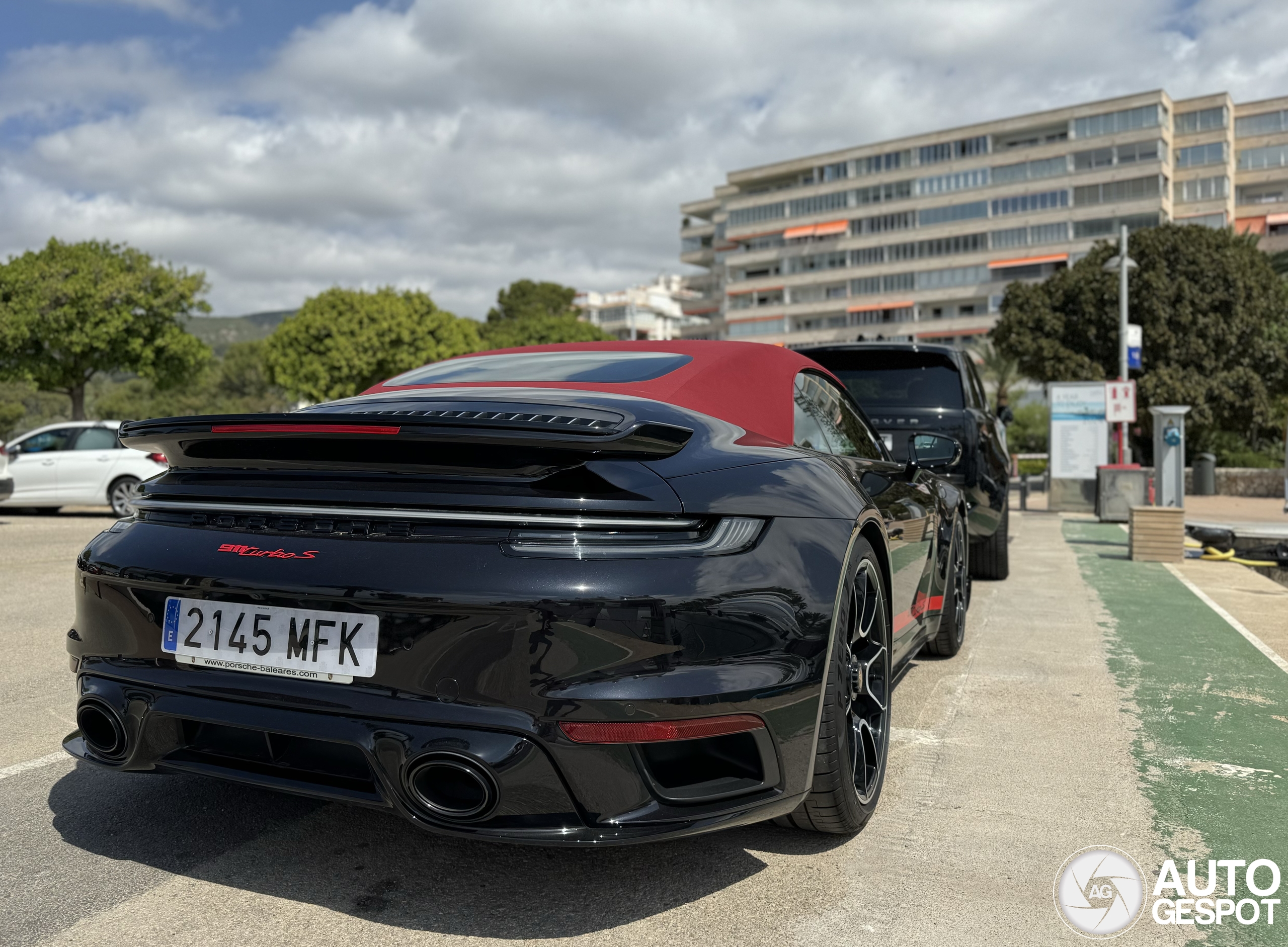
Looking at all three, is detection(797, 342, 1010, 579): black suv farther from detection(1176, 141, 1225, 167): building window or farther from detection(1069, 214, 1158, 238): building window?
detection(1176, 141, 1225, 167): building window

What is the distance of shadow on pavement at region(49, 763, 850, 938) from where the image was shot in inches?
99.4

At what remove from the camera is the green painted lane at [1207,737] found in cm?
293

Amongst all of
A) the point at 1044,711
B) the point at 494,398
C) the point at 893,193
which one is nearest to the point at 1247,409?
the point at 1044,711

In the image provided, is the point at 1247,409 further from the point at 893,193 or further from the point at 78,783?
the point at 893,193

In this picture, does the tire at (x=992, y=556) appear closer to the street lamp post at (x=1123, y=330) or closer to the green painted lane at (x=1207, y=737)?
the green painted lane at (x=1207, y=737)

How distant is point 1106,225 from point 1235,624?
248 feet

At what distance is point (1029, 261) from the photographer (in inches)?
3031

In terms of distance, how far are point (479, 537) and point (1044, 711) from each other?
3088mm

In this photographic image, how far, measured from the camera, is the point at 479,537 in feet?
7.54

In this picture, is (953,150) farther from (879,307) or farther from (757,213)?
(757,213)

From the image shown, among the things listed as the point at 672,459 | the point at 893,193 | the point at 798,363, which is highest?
the point at 893,193

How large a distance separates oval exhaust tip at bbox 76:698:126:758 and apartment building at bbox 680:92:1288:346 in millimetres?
72614

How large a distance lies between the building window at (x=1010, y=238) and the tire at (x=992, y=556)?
7484 centimetres

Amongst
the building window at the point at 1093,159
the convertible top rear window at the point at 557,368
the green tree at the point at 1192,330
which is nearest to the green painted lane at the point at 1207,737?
the convertible top rear window at the point at 557,368
